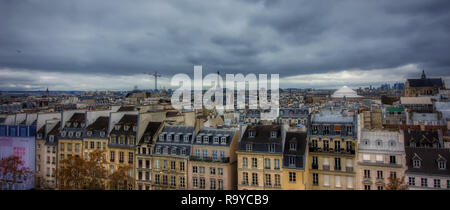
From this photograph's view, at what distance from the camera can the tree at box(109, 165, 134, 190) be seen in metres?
38.8

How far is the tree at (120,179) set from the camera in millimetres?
38812

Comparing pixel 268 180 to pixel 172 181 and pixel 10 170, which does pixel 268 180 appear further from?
pixel 10 170

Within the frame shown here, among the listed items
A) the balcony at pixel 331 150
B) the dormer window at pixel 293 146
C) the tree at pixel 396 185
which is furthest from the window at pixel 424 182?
the dormer window at pixel 293 146

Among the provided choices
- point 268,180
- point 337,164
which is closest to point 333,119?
point 337,164

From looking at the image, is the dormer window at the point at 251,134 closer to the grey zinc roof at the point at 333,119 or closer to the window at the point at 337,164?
the grey zinc roof at the point at 333,119

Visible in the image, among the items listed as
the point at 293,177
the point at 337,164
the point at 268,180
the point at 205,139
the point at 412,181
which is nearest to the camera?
the point at 412,181

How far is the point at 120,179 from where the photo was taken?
40.0 m

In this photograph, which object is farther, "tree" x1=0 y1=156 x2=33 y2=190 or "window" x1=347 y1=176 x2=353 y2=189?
"tree" x1=0 y1=156 x2=33 y2=190

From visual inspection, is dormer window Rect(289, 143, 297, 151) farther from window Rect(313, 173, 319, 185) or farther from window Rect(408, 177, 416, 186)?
window Rect(408, 177, 416, 186)

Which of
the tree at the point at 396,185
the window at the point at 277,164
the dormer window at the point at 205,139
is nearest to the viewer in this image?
the tree at the point at 396,185

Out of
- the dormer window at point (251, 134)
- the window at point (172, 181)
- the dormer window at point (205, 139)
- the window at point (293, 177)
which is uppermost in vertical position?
the dormer window at point (251, 134)

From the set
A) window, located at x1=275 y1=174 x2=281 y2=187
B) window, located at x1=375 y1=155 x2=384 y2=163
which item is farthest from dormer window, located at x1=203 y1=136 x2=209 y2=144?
window, located at x1=375 y1=155 x2=384 y2=163

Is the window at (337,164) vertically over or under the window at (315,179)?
over

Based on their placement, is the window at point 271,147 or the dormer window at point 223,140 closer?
the window at point 271,147
